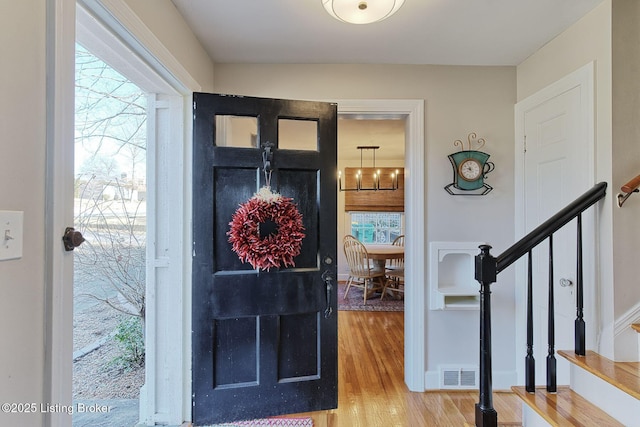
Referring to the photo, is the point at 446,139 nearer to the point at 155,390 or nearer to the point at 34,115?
the point at 34,115

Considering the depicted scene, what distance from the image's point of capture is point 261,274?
1.90 metres

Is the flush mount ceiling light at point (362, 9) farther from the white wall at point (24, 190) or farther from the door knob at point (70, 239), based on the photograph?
the door knob at point (70, 239)

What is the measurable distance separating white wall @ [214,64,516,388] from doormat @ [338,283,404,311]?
76.9 inches

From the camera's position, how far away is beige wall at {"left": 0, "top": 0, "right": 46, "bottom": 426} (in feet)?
2.44

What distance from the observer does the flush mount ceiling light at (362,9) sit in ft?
4.62

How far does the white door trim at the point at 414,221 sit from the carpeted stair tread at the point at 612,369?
88 centimetres

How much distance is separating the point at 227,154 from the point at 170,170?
0.36m

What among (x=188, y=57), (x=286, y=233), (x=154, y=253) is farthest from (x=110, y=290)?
(x=188, y=57)

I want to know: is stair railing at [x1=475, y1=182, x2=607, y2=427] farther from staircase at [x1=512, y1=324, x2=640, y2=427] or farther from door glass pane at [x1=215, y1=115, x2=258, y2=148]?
door glass pane at [x1=215, y1=115, x2=258, y2=148]

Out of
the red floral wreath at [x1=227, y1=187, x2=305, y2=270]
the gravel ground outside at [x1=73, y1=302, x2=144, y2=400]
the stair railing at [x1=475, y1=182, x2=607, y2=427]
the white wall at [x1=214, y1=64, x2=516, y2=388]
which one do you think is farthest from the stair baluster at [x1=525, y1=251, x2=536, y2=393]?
the gravel ground outside at [x1=73, y1=302, x2=144, y2=400]

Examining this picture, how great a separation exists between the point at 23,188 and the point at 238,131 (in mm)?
1289

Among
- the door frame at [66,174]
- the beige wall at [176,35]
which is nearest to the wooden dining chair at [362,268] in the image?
the door frame at [66,174]

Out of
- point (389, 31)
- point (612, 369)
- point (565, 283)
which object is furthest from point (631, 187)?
point (389, 31)

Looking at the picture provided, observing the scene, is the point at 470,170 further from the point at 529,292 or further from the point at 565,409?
the point at 565,409
